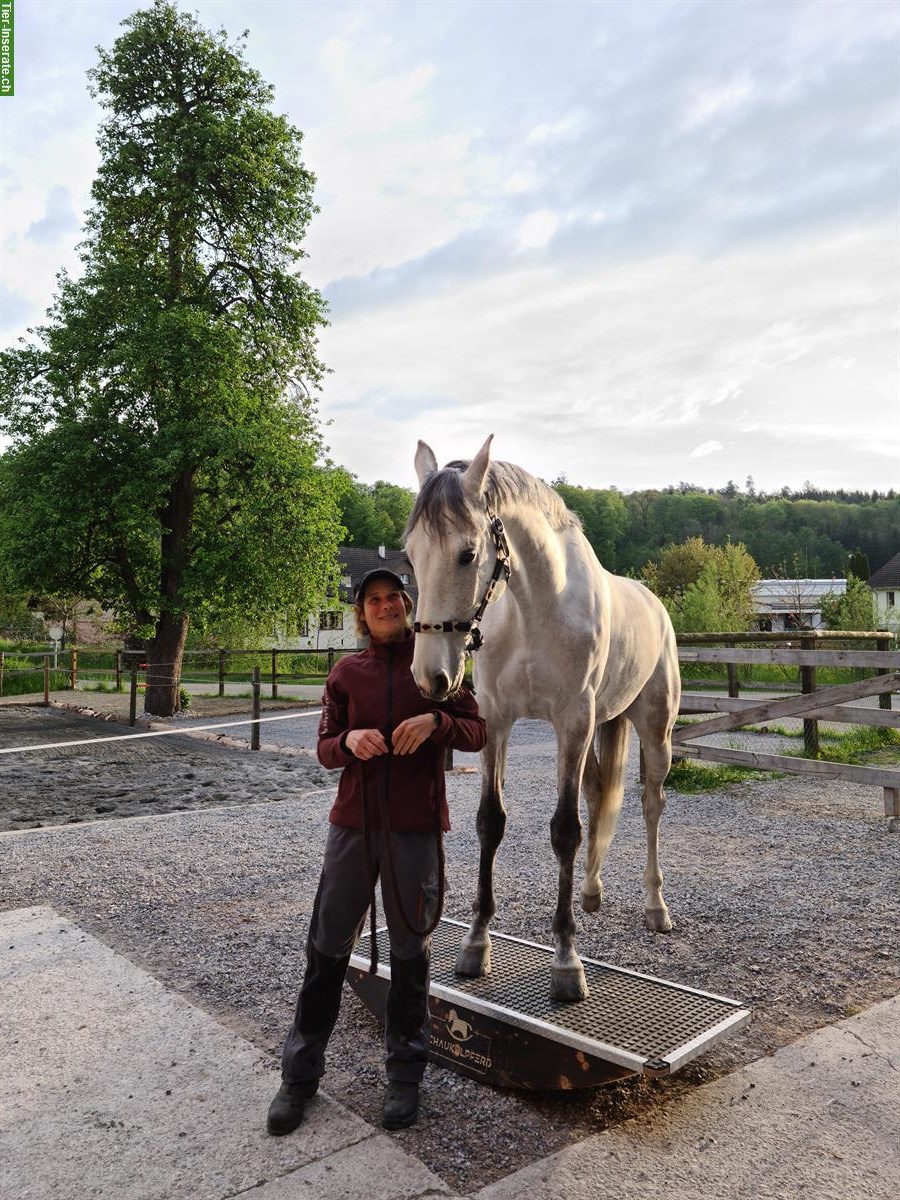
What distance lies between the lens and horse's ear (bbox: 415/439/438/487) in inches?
107

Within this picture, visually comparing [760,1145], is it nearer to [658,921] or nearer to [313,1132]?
[313,1132]

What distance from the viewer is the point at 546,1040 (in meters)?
2.57

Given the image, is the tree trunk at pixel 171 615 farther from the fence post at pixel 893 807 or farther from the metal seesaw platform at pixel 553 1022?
the metal seesaw platform at pixel 553 1022

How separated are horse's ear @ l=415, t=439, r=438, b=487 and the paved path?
2051 millimetres

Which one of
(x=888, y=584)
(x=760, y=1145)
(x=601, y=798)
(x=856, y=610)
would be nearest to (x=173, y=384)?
(x=601, y=798)

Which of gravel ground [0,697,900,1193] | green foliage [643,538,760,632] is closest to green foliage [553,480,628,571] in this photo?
green foliage [643,538,760,632]

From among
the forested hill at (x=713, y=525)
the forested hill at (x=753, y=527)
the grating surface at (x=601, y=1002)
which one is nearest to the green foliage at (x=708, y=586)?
the forested hill at (x=713, y=525)

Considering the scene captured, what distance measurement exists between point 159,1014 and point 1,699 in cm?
1806

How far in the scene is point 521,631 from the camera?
3074 mm

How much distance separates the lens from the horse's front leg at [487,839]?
10.3 ft

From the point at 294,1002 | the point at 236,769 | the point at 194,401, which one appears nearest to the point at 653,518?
the point at 194,401

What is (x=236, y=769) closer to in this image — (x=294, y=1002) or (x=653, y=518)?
(x=294, y=1002)

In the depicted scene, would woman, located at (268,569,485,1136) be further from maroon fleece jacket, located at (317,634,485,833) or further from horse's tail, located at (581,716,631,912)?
horse's tail, located at (581,716,631,912)

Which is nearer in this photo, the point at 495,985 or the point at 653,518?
the point at 495,985
